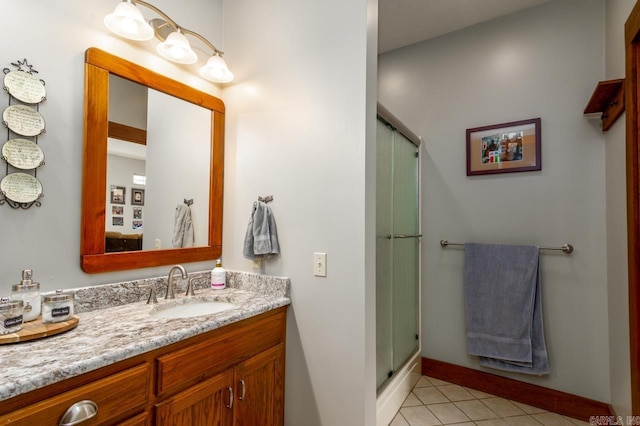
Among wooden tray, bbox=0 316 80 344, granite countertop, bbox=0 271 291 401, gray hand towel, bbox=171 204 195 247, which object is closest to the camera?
granite countertop, bbox=0 271 291 401

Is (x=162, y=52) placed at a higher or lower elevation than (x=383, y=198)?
higher

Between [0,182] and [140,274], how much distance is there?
669 millimetres

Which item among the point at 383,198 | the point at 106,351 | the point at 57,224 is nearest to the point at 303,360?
the point at 106,351

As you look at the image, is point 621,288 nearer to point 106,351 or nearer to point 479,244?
point 479,244

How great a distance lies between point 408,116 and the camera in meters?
2.73

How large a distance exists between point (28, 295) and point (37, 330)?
181 mm

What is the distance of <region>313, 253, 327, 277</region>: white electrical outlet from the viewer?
5.05ft

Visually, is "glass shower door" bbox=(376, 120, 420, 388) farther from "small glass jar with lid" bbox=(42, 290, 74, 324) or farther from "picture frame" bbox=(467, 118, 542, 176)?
"small glass jar with lid" bbox=(42, 290, 74, 324)

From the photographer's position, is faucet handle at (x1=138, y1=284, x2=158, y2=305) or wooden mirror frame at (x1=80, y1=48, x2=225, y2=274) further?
faucet handle at (x1=138, y1=284, x2=158, y2=305)

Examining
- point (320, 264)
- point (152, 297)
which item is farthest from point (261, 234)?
point (152, 297)

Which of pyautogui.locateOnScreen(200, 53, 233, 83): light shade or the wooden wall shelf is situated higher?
pyautogui.locateOnScreen(200, 53, 233, 83): light shade

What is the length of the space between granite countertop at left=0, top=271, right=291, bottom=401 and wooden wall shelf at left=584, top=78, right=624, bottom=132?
6.73 ft

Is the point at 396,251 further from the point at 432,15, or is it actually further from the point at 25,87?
the point at 25,87

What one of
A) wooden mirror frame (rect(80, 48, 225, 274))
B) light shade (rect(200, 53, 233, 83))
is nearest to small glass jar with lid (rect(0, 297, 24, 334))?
wooden mirror frame (rect(80, 48, 225, 274))
